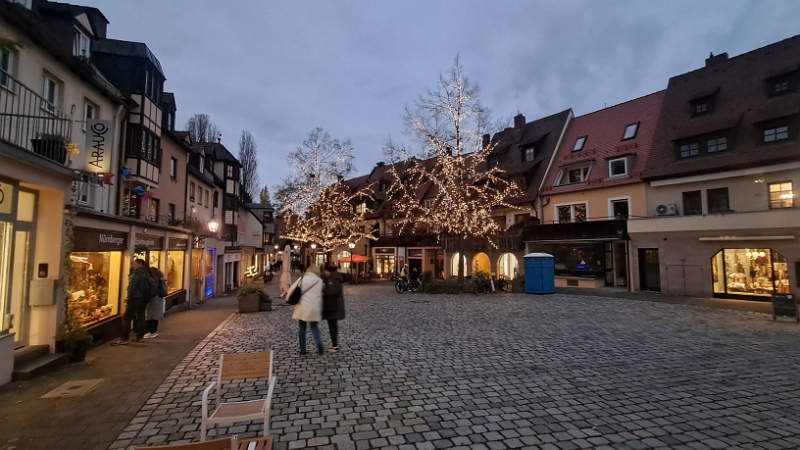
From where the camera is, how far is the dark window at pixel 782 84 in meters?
18.2

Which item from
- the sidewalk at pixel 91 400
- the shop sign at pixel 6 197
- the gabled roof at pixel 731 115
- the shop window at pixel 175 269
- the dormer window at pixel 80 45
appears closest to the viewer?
the sidewalk at pixel 91 400

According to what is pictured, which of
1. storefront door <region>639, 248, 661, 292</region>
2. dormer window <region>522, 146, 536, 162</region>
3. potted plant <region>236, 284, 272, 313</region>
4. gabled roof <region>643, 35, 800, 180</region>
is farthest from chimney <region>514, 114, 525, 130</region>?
potted plant <region>236, 284, 272, 313</region>

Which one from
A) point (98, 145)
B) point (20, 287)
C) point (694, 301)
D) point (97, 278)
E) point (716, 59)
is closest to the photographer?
point (20, 287)

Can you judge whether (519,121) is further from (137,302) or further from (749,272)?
(137,302)

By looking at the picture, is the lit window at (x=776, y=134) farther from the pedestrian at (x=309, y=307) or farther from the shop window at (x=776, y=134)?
the pedestrian at (x=309, y=307)

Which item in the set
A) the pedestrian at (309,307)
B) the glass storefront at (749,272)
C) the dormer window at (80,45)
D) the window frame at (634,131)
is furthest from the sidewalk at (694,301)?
the dormer window at (80,45)

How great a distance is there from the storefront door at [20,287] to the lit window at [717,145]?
25.9 meters

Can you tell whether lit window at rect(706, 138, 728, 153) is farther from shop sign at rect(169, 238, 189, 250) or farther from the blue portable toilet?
shop sign at rect(169, 238, 189, 250)

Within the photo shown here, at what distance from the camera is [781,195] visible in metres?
17.1

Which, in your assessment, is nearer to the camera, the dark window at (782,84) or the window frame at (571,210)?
the dark window at (782,84)

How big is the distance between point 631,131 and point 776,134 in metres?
7.56

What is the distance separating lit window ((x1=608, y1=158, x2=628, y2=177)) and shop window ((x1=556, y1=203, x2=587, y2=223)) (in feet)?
8.09

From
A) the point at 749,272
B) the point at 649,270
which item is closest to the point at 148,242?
the point at 649,270

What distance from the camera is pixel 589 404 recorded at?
531cm
